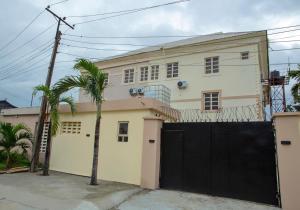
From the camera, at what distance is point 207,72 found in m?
17.4

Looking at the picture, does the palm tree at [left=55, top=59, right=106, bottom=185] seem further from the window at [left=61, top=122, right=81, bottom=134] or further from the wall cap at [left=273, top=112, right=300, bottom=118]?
the wall cap at [left=273, top=112, right=300, bottom=118]

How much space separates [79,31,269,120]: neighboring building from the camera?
51.9 feet

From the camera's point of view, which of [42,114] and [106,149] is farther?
[42,114]

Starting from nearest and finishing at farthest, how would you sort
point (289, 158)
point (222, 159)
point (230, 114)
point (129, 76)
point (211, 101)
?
point (289, 158), point (222, 159), point (230, 114), point (211, 101), point (129, 76)

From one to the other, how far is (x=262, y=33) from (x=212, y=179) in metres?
11.9

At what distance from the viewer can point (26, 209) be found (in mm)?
5922

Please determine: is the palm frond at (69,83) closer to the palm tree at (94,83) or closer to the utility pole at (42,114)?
the palm tree at (94,83)

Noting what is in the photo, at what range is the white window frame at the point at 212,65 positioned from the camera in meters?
17.1

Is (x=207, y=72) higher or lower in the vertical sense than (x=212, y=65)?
lower

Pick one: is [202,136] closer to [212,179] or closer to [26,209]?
[212,179]

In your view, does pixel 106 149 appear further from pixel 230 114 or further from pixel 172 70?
pixel 172 70

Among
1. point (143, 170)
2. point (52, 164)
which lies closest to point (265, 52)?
point (143, 170)

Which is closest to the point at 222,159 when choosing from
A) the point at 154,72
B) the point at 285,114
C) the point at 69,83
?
the point at 285,114

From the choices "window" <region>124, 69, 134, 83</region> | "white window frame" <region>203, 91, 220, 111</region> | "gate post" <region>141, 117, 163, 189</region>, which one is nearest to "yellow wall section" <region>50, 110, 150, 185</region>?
"gate post" <region>141, 117, 163, 189</region>
